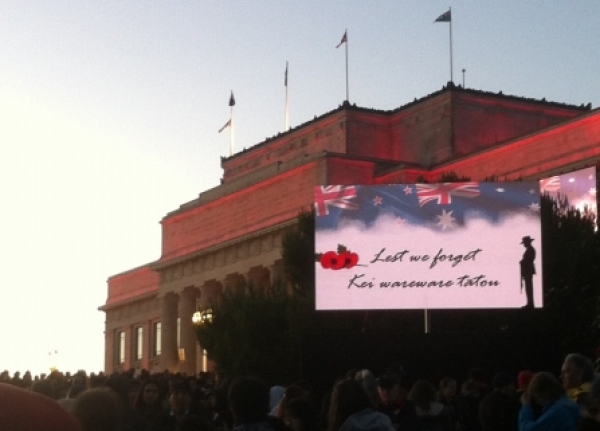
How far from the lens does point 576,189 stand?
46.2m

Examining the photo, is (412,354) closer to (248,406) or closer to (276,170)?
(248,406)

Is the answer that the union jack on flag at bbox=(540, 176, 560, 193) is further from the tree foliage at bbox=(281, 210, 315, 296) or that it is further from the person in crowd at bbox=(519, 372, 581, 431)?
the person in crowd at bbox=(519, 372, 581, 431)

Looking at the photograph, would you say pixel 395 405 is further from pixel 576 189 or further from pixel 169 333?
pixel 169 333

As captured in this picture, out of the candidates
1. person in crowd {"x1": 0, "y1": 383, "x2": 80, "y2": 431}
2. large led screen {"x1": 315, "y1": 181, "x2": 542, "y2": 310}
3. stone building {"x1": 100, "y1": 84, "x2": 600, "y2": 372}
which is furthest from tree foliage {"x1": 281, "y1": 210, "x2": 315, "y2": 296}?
person in crowd {"x1": 0, "y1": 383, "x2": 80, "y2": 431}

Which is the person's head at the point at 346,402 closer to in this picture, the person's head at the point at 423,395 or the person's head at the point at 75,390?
the person's head at the point at 423,395

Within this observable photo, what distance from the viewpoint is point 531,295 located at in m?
33.6

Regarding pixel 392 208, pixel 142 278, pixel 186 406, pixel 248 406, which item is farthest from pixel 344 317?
pixel 142 278

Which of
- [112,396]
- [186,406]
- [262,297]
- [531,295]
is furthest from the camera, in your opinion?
[262,297]

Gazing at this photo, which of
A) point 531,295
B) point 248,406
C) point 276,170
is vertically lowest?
point 248,406

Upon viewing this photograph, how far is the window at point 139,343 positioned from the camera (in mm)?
88700

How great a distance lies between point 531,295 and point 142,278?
58.8 m

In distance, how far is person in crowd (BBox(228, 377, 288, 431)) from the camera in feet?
26.4

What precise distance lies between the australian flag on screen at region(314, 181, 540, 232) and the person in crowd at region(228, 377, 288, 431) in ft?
86.9

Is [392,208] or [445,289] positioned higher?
[392,208]
